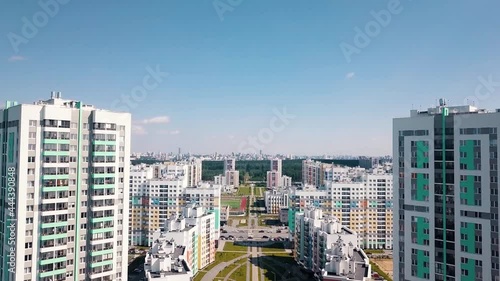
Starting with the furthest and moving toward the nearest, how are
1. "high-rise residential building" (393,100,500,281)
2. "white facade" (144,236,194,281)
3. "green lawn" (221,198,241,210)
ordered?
"green lawn" (221,198,241,210)
"white facade" (144,236,194,281)
"high-rise residential building" (393,100,500,281)

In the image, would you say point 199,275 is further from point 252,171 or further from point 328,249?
point 252,171

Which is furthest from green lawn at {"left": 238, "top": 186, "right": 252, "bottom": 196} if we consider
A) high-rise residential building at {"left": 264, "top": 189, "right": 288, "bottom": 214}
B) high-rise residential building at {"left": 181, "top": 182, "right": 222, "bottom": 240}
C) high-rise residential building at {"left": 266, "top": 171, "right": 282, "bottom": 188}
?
high-rise residential building at {"left": 181, "top": 182, "right": 222, "bottom": 240}

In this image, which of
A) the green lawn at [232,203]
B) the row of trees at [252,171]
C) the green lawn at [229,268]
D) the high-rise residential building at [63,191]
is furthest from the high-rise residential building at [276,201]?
the high-rise residential building at [63,191]

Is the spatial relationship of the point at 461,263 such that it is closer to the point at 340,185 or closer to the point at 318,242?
the point at 318,242

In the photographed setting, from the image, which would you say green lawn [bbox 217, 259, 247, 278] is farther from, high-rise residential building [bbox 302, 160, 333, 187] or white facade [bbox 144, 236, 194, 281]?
high-rise residential building [bbox 302, 160, 333, 187]

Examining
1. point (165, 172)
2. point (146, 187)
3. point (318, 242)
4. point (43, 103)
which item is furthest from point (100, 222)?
point (165, 172)
